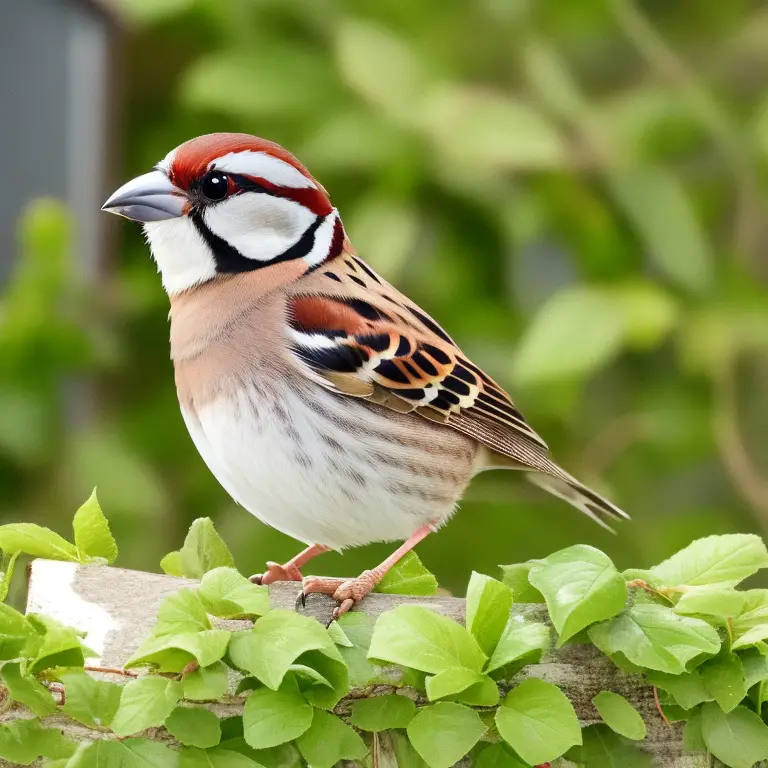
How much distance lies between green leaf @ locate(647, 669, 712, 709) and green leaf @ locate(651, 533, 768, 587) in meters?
0.11

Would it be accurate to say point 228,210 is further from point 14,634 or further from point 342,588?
point 14,634

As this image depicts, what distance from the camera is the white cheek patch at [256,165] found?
1471 millimetres

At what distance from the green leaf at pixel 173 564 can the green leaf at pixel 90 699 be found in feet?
1.17

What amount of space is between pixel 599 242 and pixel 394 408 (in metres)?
1.32

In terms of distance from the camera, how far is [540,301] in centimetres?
305

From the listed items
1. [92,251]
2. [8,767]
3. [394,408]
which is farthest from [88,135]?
[8,767]

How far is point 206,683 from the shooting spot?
1.12 meters

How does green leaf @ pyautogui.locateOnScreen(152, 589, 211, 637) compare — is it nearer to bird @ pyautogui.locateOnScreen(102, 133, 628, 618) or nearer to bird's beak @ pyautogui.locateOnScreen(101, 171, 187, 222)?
bird @ pyautogui.locateOnScreen(102, 133, 628, 618)

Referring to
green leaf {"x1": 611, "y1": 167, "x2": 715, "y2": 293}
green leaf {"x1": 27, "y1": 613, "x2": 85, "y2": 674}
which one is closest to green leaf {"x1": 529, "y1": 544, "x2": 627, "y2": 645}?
green leaf {"x1": 27, "y1": 613, "x2": 85, "y2": 674}

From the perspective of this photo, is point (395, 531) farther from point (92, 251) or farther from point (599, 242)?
point (92, 251)

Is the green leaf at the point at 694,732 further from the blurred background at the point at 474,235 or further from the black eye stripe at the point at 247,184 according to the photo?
the blurred background at the point at 474,235

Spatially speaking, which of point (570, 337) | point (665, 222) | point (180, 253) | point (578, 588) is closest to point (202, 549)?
point (180, 253)

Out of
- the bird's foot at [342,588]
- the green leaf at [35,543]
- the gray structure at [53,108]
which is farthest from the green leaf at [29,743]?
the gray structure at [53,108]

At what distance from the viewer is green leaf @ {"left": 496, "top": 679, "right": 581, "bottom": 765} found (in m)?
1.12
